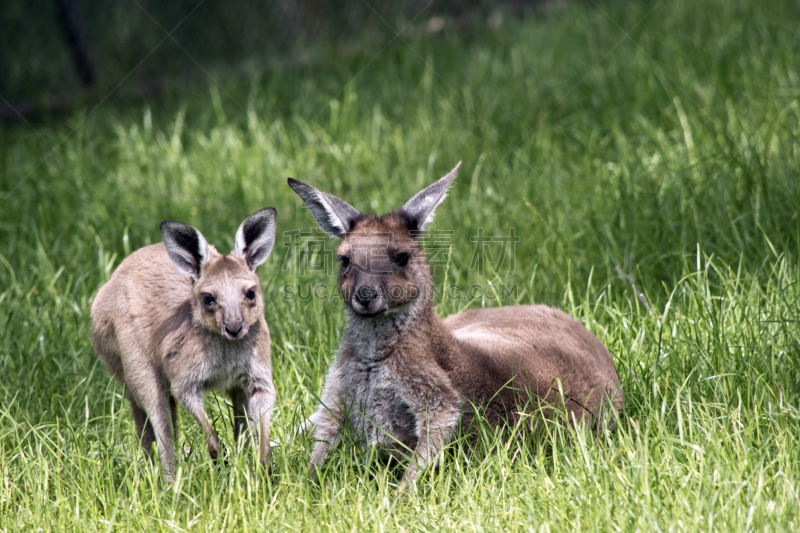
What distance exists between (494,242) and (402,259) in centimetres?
202

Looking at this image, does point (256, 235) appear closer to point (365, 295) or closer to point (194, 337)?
point (194, 337)

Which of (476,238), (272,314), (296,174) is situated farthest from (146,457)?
(296,174)

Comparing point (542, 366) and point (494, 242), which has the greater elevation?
point (494, 242)

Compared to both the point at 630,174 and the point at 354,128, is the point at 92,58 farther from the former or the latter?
the point at 630,174

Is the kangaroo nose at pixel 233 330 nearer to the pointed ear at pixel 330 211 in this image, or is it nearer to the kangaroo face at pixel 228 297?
the kangaroo face at pixel 228 297

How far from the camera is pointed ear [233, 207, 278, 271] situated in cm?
359

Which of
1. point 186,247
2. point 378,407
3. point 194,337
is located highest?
point 186,247

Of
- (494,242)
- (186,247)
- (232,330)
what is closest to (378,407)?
(232,330)

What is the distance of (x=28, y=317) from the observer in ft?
15.6

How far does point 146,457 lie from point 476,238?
280cm

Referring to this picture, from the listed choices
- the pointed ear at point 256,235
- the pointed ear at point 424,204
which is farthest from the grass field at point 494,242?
the pointed ear at point 424,204

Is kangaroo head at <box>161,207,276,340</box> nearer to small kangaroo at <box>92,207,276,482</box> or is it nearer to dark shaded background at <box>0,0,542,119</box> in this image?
small kangaroo at <box>92,207,276,482</box>

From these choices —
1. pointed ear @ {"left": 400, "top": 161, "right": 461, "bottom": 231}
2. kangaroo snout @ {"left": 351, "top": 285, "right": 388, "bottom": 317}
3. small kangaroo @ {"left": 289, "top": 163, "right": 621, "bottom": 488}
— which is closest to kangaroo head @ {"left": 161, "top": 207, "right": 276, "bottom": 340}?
small kangaroo @ {"left": 289, "top": 163, "right": 621, "bottom": 488}

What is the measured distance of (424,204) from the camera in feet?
11.7
